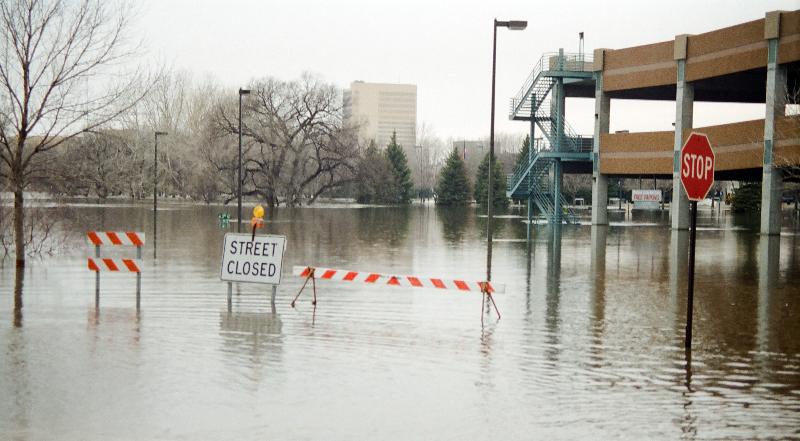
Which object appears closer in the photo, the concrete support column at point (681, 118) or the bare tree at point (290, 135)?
the concrete support column at point (681, 118)

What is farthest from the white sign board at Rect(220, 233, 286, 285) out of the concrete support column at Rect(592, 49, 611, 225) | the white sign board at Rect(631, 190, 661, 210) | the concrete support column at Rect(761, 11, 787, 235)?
the white sign board at Rect(631, 190, 661, 210)

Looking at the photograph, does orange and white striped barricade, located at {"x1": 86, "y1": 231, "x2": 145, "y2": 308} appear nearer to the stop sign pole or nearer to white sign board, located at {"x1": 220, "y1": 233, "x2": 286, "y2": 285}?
white sign board, located at {"x1": 220, "y1": 233, "x2": 286, "y2": 285}

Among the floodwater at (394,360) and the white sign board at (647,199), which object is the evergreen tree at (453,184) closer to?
the white sign board at (647,199)

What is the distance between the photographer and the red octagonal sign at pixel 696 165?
1056 cm

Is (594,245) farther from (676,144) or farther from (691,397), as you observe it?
(691,397)

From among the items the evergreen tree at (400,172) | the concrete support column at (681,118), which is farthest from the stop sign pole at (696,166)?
the evergreen tree at (400,172)

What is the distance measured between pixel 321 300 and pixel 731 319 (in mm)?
7340

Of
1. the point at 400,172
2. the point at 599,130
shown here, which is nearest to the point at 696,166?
the point at 599,130

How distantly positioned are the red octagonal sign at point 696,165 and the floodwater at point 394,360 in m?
2.23

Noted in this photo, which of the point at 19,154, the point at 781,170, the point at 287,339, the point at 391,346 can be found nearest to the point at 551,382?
the point at 391,346

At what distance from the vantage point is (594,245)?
34.5 metres

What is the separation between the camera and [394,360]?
1084cm

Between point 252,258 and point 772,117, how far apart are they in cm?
3195

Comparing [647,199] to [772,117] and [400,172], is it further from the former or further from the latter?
[772,117]
